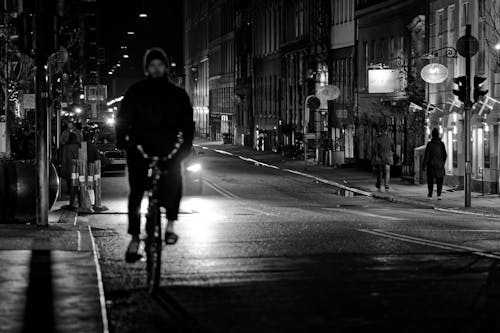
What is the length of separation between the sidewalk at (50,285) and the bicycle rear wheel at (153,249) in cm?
44

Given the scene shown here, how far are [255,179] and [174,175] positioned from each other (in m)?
33.2

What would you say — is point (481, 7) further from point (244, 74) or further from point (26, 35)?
point (244, 74)

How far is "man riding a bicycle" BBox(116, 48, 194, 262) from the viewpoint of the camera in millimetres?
9789

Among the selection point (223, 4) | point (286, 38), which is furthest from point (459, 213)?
point (223, 4)

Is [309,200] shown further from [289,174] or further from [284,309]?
[284,309]

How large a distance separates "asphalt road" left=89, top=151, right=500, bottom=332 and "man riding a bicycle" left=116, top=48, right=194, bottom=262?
0.97 m

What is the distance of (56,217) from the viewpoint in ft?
70.1

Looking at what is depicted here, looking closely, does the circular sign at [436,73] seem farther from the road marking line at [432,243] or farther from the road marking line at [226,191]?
the road marking line at [432,243]

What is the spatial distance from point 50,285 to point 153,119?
1660 mm

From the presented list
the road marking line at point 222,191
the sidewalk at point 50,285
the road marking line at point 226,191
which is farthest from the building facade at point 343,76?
the sidewalk at point 50,285

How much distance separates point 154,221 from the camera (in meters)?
→ 9.98

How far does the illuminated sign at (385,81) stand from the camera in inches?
1801

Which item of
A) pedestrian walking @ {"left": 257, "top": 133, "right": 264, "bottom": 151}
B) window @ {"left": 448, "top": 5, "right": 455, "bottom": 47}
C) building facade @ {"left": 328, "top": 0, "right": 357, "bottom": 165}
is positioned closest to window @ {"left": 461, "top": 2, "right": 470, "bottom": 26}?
window @ {"left": 448, "top": 5, "right": 455, "bottom": 47}

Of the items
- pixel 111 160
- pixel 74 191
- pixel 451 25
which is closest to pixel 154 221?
pixel 74 191
